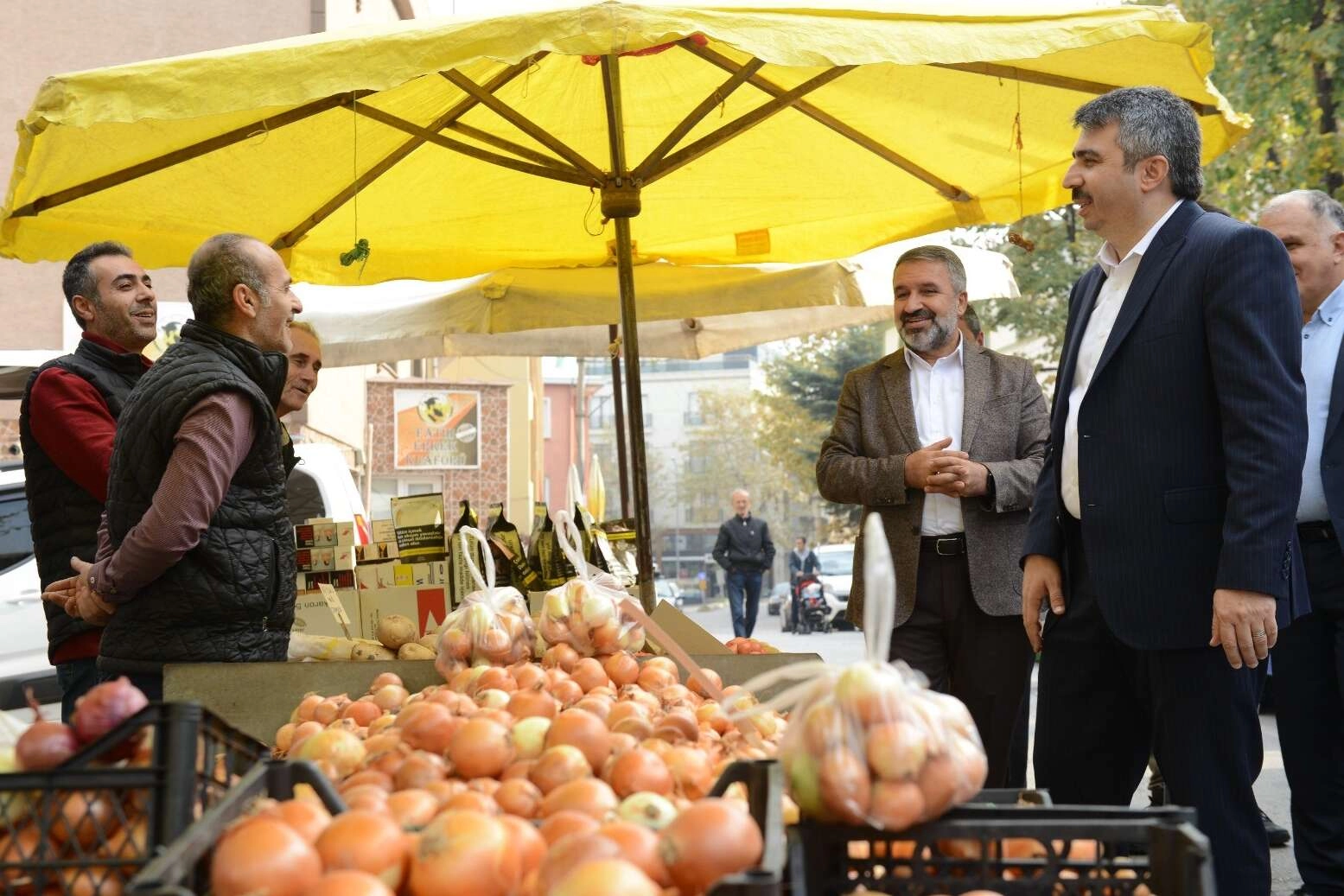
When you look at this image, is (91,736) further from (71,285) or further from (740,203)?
(740,203)

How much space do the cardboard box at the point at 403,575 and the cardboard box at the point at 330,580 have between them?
6cm

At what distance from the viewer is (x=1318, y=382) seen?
14.4 ft

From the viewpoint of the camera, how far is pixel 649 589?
16.3 ft

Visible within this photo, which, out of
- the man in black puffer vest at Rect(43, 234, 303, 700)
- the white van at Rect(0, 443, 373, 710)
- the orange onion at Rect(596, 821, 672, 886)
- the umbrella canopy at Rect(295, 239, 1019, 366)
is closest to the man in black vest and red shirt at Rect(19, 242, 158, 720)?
the man in black puffer vest at Rect(43, 234, 303, 700)

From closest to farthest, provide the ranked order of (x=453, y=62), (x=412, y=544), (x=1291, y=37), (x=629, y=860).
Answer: (x=629, y=860)
(x=453, y=62)
(x=412, y=544)
(x=1291, y=37)

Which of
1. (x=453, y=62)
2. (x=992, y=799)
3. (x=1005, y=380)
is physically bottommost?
(x=992, y=799)

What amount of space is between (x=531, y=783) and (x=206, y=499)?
61.6 inches

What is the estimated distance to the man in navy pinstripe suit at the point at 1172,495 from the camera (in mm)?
2936

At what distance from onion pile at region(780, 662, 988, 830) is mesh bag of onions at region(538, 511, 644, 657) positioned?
69.9 inches

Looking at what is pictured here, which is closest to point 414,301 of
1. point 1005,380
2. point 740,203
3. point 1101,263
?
point 740,203

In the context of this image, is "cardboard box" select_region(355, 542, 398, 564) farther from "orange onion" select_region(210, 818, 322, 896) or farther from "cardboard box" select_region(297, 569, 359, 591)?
"orange onion" select_region(210, 818, 322, 896)

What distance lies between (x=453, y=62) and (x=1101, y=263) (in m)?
1.71

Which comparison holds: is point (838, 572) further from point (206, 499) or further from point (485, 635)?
point (206, 499)

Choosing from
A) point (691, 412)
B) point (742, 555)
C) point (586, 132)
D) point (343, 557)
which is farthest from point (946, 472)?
point (691, 412)
